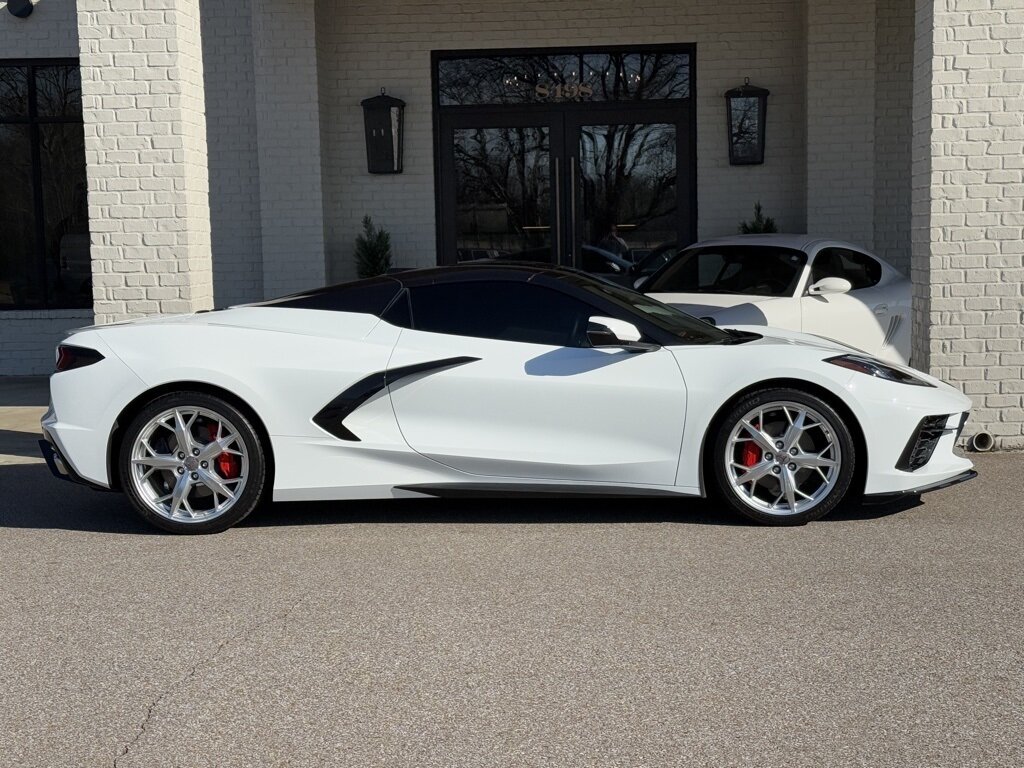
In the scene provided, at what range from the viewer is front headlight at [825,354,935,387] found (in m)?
6.71

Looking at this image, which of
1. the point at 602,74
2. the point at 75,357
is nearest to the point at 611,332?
the point at 75,357

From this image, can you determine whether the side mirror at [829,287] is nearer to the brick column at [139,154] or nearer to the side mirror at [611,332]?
the side mirror at [611,332]

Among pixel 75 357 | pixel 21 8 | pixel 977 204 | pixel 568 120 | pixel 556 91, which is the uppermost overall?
pixel 21 8

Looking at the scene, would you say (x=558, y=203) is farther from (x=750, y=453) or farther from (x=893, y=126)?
(x=750, y=453)

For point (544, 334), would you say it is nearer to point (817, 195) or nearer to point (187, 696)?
point (187, 696)

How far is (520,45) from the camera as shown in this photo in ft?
46.5

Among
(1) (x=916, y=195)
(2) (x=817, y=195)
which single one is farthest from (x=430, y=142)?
(1) (x=916, y=195)

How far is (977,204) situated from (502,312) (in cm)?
379

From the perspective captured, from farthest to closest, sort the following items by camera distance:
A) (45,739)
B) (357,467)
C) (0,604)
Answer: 1. (357,467)
2. (0,604)
3. (45,739)

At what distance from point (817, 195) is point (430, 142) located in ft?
13.6

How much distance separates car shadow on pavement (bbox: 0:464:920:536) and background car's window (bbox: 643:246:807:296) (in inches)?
136

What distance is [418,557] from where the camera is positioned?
613cm

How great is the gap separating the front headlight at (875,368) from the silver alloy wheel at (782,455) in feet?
1.08

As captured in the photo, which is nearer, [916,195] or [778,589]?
[778,589]
